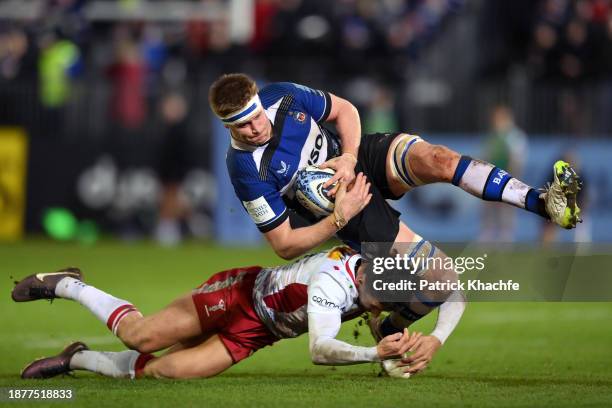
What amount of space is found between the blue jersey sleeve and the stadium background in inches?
359

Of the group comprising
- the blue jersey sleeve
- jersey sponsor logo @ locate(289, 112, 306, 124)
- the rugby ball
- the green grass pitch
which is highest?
the blue jersey sleeve

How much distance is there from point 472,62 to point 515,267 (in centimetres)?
1332

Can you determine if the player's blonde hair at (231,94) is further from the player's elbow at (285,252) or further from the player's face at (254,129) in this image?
the player's elbow at (285,252)

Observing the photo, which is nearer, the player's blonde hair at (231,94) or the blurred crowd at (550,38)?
the player's blonde hair at (231,94)

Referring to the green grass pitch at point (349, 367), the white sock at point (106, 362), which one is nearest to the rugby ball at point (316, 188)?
the green grass pitch at point (349, 367)

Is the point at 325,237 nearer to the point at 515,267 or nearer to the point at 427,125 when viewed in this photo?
the point at 515,267

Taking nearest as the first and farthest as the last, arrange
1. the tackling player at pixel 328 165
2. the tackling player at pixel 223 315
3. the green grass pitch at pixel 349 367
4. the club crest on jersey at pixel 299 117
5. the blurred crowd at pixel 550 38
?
1. the green grass pitch at pixel 349 367
2. the tackling player at pixel 223 315
3. the tackling player at pixel 328 165
4. the club crest on jersey at pixel 299 117
5. the blurred crowd at pixel 550 38

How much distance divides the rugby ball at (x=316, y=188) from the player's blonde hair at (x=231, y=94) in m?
A: 0.64

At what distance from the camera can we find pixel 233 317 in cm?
820

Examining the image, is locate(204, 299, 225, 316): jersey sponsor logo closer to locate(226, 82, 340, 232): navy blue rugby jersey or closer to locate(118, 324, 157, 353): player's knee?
locate(118, 324, 157, 353): player's knee

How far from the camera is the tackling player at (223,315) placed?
25.1ft

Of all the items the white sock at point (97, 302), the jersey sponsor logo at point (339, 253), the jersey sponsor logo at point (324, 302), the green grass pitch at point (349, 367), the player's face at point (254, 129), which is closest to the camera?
the green grass pitch at point (349, 367)

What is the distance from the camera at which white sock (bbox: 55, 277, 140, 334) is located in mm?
8352

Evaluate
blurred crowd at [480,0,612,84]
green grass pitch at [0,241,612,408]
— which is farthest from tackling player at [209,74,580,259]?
blurred crowd at [480,0,612,84]
